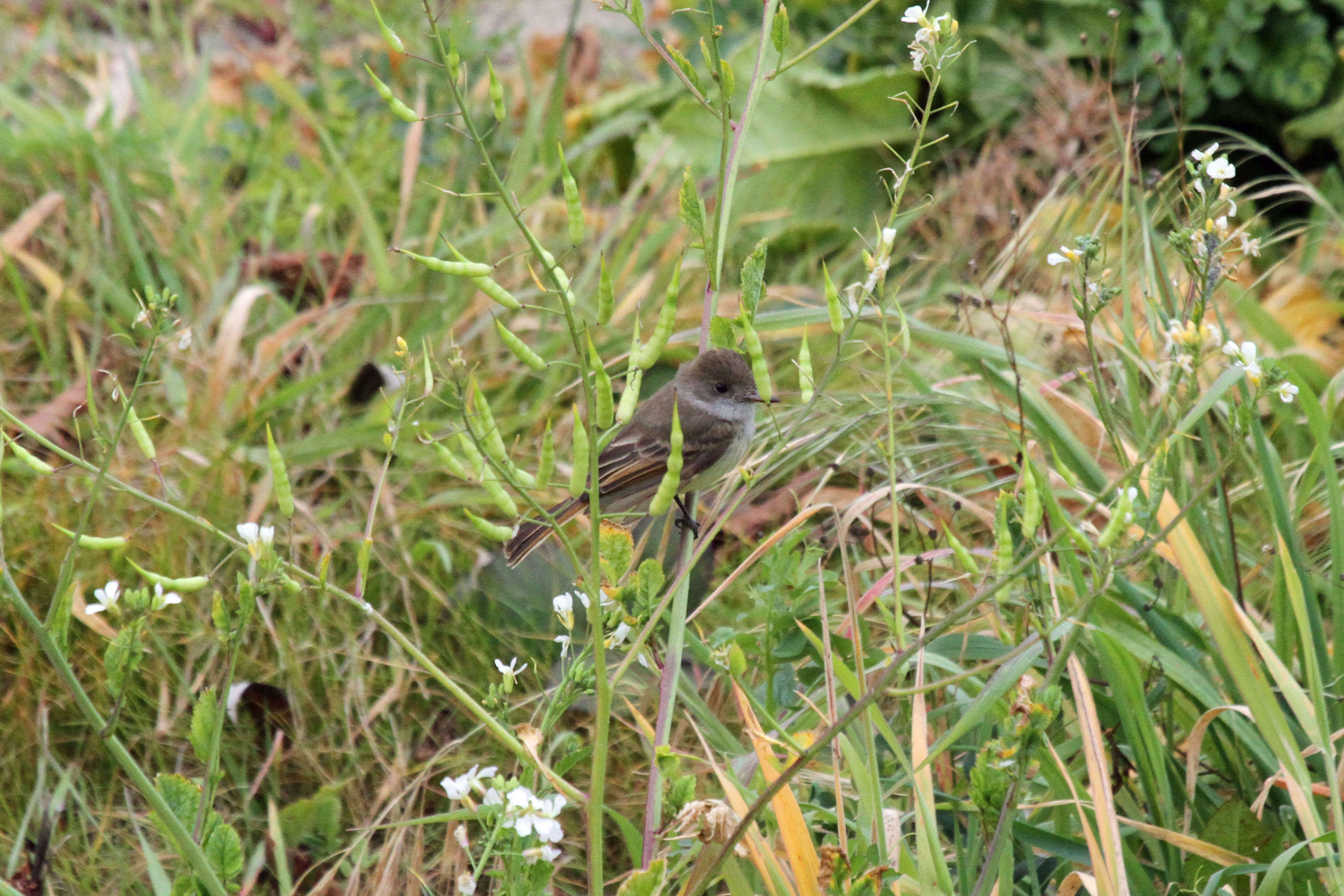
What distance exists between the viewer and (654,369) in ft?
13.7

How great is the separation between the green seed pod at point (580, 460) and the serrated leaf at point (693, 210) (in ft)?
0.94

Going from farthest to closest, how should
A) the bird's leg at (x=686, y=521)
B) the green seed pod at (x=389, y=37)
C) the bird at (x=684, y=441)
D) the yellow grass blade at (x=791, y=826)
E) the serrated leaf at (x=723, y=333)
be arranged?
the bird at (x=684, y=441) < the bird's leg at (x=686, y=521) < the yellow grass blade at (x=791, y=826) < the serrated leaf at (x=723, y=333) < the green seed pod at (x=389, y=37)

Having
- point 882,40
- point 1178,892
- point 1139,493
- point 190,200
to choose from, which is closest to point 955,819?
point 1178,892

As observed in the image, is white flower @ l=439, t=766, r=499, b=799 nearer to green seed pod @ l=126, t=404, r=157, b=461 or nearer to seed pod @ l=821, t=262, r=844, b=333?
green seed pod @ l=126, t=404, r=157, b=461

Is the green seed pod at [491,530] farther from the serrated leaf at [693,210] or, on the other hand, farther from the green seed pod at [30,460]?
the green seed pod at [30,460]

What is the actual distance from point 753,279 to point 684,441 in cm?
158

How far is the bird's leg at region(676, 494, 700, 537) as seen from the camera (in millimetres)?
2410

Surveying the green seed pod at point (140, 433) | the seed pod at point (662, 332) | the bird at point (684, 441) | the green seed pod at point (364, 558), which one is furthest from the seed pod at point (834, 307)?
the bird at point (684, 441)

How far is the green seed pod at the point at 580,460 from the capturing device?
159 cm

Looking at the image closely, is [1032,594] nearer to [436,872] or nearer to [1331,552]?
[1331,552]

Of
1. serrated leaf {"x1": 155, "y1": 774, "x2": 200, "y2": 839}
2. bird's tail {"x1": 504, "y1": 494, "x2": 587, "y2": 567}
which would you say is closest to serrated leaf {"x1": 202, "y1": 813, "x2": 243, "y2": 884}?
serrated leaf {"x1": 155, "y1": 774, "x2": 200, "y2": 839}

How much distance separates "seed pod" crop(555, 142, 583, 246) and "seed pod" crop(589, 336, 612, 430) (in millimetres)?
123

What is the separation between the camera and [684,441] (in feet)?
11.0

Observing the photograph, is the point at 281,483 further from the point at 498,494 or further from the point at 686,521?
the point at 686,521
